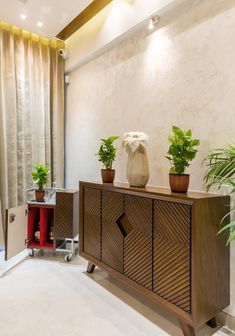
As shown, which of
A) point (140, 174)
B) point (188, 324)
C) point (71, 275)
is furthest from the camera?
point (71, 275)

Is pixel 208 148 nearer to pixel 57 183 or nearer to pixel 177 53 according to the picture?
pixel 177 53

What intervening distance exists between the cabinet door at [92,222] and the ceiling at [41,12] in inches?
86.9

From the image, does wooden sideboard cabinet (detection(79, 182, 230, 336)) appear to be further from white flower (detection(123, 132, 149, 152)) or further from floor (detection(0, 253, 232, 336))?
white flower (detection(123, 132, 149, 152))

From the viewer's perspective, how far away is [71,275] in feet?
8.52

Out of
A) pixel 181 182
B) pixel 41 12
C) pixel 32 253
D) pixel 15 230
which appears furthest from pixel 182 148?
pixel 41 12

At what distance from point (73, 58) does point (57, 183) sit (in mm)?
1985

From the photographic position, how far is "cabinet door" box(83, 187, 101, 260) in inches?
97.3

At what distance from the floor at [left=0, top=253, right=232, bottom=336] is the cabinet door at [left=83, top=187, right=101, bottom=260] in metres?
0.32

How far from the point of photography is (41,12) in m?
3.00

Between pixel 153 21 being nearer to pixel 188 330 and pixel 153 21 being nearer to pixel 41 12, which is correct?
pixel 41 12

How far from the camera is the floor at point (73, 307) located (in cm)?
175

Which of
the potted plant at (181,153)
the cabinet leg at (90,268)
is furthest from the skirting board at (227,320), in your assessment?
the cabinet leg at (90,268)

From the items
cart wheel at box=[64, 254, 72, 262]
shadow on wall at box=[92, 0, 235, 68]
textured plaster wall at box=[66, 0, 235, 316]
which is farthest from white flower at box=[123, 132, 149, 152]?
cart wheel at box=[64, 254, 72, 262]

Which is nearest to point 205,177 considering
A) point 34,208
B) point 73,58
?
point 34,208
